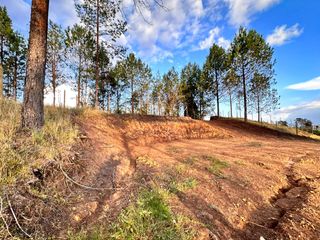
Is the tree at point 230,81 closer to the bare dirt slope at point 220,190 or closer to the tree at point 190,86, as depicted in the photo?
the tree at point 190,86

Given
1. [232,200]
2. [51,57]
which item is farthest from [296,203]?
[51,57]

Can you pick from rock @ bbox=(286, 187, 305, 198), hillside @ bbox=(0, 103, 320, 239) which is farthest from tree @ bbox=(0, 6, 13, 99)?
rock @ bbox=(286, 187, 305, 198)

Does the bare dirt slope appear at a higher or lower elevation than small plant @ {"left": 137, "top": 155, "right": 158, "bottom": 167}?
lower

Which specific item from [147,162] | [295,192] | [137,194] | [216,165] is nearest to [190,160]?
[216,165]

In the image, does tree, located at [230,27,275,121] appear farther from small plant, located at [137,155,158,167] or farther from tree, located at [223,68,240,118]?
small plant, located at [137,155,158,167]

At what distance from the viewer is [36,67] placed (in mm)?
4824

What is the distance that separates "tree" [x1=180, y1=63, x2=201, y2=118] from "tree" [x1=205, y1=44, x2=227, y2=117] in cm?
435

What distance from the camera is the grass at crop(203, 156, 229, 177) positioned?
4881mm

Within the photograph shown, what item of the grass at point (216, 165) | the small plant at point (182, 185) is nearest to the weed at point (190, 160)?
the grass at point (216, 165)

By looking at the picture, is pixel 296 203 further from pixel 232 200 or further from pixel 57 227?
pixel 57 227

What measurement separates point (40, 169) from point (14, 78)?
71.5 feet

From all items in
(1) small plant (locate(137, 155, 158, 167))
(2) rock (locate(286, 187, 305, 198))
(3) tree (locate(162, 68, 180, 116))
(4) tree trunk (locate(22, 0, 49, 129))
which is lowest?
(2) rock (locate(286, 187, 305, 198))

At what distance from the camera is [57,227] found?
8.71 ft

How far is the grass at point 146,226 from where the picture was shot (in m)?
2.48
